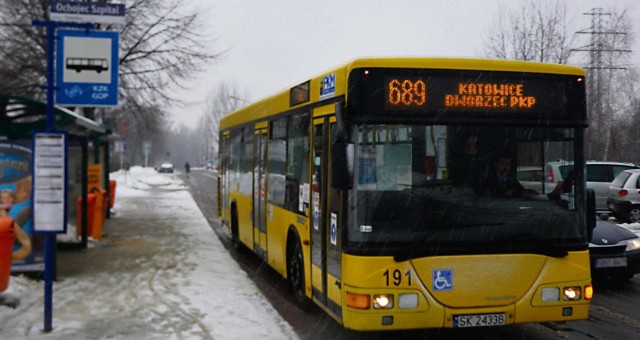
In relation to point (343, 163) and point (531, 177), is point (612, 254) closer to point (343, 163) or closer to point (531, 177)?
point (531, 177)

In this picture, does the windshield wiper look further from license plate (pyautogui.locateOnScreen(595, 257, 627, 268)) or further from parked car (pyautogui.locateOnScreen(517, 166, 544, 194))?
license plate (pyautogui.locateOnScreen(595, 257, 627, 268))

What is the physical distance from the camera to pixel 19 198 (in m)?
9.73

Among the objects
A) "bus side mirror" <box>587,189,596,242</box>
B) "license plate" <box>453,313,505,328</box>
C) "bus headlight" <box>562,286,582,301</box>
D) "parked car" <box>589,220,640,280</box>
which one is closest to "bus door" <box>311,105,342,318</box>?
"license plate" <box>453,313,505,328</box>

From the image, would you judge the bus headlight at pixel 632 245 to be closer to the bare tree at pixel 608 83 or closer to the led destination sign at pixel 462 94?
the led destination sign at pixel 462 94

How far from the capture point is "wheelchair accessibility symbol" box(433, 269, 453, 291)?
236 inches

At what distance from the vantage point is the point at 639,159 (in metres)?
36.9

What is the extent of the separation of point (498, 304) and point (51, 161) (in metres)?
4.74

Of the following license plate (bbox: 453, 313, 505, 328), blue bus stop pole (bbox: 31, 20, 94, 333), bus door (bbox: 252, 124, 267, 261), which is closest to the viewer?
license plate (bbox: 453, 313, 505, 328)

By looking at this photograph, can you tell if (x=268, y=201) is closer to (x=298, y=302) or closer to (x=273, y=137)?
(x=273, y=137)

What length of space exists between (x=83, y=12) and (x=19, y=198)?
3.71m

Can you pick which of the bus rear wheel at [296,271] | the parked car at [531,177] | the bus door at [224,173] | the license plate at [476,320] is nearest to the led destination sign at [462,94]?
the parked car at [531,177]

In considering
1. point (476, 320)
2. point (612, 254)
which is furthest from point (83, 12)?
point (612, 254)

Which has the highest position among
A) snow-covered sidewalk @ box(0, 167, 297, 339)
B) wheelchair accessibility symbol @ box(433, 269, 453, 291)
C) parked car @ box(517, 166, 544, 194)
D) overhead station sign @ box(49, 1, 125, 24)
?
overhead station sign @ box(49, 1, 125, 24)

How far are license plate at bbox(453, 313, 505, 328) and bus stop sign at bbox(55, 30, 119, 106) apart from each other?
4.75 m
